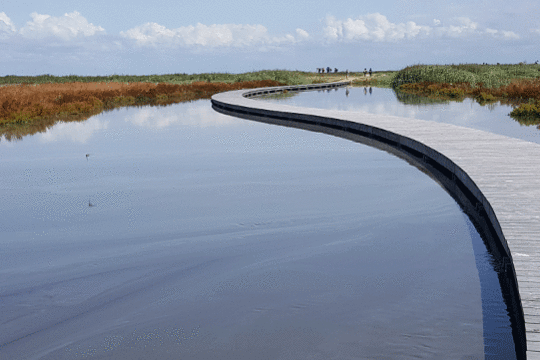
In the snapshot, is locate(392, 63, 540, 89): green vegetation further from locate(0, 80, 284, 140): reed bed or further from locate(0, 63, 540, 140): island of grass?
locate(0, 80, 284, 140): reed bed

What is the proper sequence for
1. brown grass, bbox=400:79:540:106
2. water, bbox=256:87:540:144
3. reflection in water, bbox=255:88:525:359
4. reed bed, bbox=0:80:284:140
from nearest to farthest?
1. reflection in water, bbox=255:88:525:359
2. water, bbox=256:87:540:144
3. reed bed, bbox=0:80:284:140
4. brown grass, bbox=400:79:540:106

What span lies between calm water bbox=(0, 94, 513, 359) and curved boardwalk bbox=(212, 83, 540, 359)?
38cm

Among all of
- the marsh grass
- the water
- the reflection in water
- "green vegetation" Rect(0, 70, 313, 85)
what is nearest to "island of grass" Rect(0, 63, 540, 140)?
the marsh grass

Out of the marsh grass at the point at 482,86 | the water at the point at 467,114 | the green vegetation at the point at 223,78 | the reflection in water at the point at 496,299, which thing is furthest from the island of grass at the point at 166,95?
the reflection in water at the point at 496,299

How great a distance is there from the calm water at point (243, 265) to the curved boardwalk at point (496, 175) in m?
0.38

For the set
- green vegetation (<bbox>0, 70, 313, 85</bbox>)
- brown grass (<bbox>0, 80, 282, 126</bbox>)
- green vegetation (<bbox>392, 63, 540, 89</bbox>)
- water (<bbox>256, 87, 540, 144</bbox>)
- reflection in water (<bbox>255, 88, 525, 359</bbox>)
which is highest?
green vegetation (<bbox>0, 70, 313, 85</bbox>)

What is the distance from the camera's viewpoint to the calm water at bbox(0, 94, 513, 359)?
3.97m

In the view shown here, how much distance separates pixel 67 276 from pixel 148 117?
50.1ft

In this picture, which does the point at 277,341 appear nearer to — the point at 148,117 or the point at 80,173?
the point at 80,173

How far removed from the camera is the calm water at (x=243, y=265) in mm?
3971

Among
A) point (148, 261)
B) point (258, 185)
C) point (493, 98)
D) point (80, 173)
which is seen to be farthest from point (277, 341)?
point (493, 98)

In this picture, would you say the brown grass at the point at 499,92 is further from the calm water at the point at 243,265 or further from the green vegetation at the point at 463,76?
the calm water at the point at 243,265

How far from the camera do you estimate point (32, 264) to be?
18.4 feet

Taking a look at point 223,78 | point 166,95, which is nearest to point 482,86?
point 166,95
